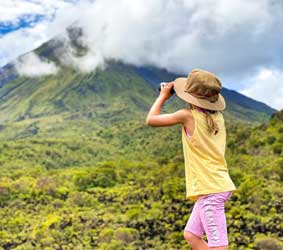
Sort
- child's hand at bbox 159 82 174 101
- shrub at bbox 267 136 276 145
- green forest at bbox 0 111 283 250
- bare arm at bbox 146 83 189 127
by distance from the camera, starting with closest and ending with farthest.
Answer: bare arm at bbox 146 83 189 127, child's hand at bbox 159 82 174 101, green forest at bbox 0 111 283 250, shrub at bbox 267 136 276 145

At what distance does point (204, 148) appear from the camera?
12.5 feet

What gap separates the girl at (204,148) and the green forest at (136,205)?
22.0 meters

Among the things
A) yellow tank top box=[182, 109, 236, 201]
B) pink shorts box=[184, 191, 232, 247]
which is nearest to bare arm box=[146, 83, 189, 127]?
yellow tank top box=[182, 109, 236, 201]

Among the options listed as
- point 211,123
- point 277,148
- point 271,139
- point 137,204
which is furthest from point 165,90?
point 271,139

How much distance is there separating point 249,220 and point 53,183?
2369cm

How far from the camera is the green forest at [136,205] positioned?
98.1 ft

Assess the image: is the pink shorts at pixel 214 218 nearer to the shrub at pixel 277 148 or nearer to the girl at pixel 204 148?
the girl at pixel 204 148

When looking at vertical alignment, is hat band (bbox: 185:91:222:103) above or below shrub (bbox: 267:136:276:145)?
below

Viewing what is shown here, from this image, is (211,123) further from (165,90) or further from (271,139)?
(271,139)

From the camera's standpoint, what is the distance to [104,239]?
106 feet

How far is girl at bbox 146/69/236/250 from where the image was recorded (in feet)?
12.4

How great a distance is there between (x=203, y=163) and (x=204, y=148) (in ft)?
0.35

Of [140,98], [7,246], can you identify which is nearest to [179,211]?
[7,246]

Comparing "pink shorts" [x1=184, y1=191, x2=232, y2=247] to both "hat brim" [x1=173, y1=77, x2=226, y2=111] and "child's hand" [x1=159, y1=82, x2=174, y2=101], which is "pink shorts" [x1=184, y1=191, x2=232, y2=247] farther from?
"child's hand" [x1=159, y1=82, x2=174, y2=101]
